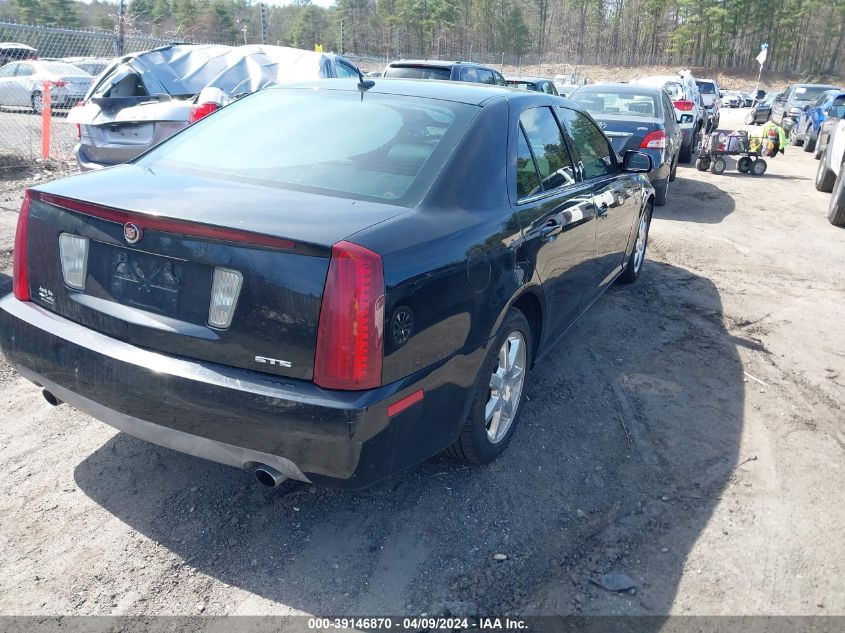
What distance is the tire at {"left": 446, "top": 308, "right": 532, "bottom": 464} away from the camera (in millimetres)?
3131

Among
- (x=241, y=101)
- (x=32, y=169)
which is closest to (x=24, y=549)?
(x=241, y=101)

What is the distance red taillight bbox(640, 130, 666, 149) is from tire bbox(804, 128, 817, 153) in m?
11.7

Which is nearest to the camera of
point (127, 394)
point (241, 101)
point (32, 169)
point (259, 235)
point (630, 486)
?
point (259, 235)

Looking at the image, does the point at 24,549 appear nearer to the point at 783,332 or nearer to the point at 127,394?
the point at 127,394

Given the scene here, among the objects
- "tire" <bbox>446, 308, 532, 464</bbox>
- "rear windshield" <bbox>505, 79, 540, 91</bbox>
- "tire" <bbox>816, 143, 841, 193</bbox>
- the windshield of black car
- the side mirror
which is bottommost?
"tire" <bbox>446, 308, 532, 464</bbox>

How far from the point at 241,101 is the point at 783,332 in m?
4.46

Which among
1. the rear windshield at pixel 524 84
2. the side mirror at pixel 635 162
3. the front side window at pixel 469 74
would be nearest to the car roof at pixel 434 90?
the side mirror at pixel 635 162

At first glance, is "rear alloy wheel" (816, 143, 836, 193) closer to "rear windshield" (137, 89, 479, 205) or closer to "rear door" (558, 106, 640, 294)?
"rear door" (558, 106, 640, 294)

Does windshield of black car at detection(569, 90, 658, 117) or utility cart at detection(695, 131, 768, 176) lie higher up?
windshield of black car at detection(569, 90, 658, 117)

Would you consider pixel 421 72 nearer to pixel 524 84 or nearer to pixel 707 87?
pixel 524 84

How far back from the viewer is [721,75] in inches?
3162

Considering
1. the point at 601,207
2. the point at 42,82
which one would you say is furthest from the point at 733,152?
the point at 42,82

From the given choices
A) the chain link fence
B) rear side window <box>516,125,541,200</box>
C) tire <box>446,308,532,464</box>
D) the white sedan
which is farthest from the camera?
the white sedan

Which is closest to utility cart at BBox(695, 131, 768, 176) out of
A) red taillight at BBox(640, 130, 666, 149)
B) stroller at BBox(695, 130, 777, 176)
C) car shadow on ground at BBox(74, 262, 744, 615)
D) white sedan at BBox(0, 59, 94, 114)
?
stroller at BBox(695, 130, 777, 176)
